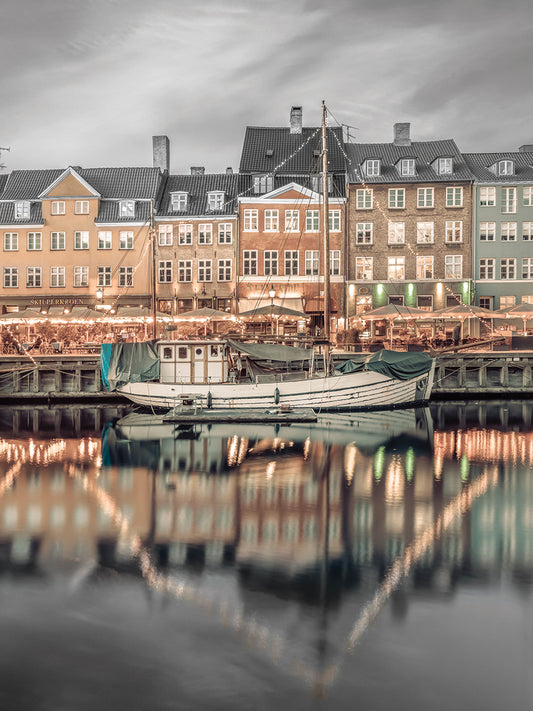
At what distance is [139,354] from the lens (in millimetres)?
30047

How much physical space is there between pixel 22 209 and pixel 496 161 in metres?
35.8

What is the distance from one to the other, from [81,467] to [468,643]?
1504 centimetres

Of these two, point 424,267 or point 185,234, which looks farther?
point 185,234

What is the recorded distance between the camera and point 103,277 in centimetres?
4625

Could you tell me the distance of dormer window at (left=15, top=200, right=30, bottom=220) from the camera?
1849 inches

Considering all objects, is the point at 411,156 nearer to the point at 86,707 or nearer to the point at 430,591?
the point at 430,591

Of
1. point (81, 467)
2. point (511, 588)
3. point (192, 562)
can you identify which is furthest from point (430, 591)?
point (81, 467)

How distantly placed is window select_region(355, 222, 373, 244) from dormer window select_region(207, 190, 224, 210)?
10.3 metres

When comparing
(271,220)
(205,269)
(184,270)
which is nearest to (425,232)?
(271,220)

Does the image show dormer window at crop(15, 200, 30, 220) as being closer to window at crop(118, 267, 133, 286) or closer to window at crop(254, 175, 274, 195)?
window at crop(118, 267, 133, 286)

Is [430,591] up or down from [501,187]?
down

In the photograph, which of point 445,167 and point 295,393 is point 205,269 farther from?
point 295,393

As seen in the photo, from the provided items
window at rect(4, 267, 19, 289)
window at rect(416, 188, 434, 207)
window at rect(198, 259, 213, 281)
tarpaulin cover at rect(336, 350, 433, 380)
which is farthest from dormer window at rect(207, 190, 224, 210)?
tarpaulin cover at rect(336, 350, 433, 380)

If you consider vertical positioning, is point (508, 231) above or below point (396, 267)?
above
